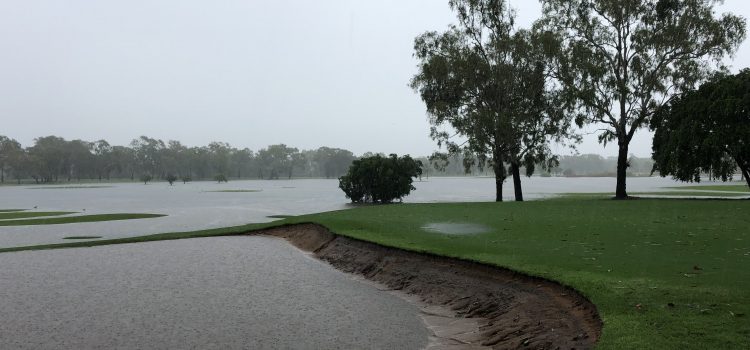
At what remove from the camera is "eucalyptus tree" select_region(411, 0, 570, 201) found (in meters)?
49.9

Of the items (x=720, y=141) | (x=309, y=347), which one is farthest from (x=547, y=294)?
(x=720, y=141)

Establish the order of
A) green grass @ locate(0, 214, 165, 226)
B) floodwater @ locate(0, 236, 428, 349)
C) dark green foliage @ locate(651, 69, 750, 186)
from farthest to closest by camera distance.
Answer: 1. green grass @ locate(0, 214, 165, 226)
2. dark green foliage @ locate(651, 69, 750, 186)
3. floodwater @ locate(0, 236, 428, 349)

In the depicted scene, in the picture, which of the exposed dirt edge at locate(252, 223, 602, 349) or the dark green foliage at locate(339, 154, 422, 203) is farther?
the dark green foliage at locate(339, 154, 422, 203)

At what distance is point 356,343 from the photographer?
462 inches

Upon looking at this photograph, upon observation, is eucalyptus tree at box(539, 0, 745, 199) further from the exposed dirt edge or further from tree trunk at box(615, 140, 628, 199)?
the exposed dirt edge

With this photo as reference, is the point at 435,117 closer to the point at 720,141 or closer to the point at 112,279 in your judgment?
the point at 720,141

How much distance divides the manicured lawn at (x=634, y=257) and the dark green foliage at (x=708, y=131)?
10.5 m

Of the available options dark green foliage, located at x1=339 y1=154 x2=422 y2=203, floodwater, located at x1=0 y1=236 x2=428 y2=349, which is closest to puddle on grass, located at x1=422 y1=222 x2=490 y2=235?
floodwater, located at x1=0 y1=236 x2=428 y2=349

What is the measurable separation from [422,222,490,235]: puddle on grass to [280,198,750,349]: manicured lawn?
601 millimetres

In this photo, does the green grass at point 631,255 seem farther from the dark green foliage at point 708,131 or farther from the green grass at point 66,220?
the green grass at point 66,220

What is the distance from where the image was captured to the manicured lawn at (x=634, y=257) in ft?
30.1

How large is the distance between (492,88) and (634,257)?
123 feet

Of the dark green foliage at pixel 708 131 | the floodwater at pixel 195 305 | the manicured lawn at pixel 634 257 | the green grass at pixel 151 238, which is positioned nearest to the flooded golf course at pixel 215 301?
the floodwater at pixel 195 305

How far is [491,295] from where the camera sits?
14.5 m
